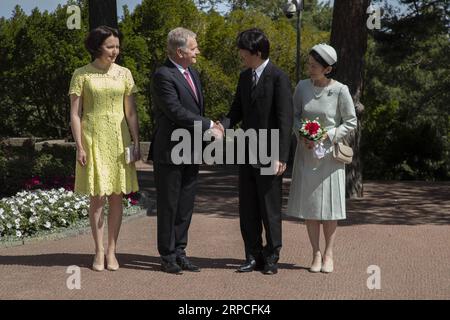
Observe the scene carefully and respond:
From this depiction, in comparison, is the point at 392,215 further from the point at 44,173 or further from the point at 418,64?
the point at 418,64

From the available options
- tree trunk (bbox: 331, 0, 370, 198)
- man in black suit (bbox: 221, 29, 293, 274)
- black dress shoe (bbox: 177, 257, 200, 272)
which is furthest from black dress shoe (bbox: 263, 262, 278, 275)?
tree trunk (bbox: 331, 0, 370, 198)

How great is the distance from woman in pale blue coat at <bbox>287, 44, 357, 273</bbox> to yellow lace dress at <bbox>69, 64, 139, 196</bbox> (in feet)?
4.76

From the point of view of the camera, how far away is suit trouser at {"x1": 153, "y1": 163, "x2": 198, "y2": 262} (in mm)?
6463

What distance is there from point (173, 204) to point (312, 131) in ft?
4.24

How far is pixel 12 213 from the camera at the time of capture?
8477mm

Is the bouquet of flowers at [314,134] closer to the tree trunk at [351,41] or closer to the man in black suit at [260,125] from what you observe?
the man in black suit at [260,125]

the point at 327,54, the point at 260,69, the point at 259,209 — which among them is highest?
the point at 327,54

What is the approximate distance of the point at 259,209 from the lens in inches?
259

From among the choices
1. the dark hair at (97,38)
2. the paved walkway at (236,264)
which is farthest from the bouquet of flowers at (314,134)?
the dark hair at (97,38)

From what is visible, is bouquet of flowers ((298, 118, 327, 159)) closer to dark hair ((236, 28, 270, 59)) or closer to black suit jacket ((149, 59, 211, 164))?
dark hair ((236, 28, 270, 59))

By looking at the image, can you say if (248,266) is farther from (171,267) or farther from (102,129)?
(102,129)

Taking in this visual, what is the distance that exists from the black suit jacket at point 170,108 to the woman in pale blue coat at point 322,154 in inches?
33.6

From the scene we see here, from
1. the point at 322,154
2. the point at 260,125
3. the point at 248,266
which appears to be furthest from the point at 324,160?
the point at 248,266

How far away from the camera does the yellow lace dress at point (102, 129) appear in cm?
641
